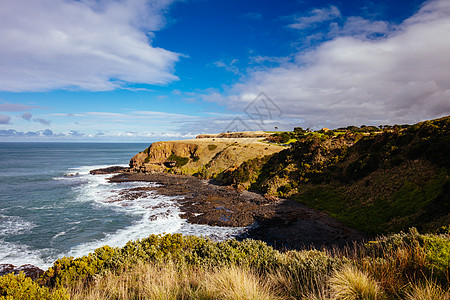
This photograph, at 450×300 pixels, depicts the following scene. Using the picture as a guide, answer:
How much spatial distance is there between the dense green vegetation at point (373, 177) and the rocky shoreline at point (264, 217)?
2446 millimetres

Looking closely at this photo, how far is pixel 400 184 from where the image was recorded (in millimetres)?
24203

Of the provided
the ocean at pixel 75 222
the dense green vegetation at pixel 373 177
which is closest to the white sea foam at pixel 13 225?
the ocean at pixel 75 222

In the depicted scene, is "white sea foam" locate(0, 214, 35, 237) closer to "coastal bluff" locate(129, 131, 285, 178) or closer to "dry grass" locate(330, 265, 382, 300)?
"dry grass" locate(330, 265, 382, 300)

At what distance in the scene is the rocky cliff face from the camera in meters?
61.2

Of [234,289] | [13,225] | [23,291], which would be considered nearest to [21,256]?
[13,225]

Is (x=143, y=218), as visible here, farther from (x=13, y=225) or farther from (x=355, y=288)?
(x=355, y=288)

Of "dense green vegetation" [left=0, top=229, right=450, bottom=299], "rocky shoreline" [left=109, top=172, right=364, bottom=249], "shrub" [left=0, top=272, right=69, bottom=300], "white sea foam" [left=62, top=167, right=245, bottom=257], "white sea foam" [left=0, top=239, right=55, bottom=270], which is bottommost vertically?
"white sea foam" [left=0, top=239, right=55, bottom=270]

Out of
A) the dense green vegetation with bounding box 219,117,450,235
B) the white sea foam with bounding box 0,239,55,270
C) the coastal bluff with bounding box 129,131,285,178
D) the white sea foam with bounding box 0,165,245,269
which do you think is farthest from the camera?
the coastal bluff with bounding box 129,131,285,178

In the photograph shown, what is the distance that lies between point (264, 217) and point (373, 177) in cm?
1559

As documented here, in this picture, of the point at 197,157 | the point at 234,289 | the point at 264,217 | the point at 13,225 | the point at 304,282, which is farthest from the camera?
the point at 197,157

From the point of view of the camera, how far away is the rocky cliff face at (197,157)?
2408 inches

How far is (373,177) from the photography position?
28.4m

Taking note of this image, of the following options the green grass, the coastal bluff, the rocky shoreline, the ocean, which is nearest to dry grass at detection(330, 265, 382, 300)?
the rocky shoreline

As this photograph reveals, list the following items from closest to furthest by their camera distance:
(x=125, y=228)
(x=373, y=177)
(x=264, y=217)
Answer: (x=125, y=228) → (x=264, y=217) → (x=373, y=177)
